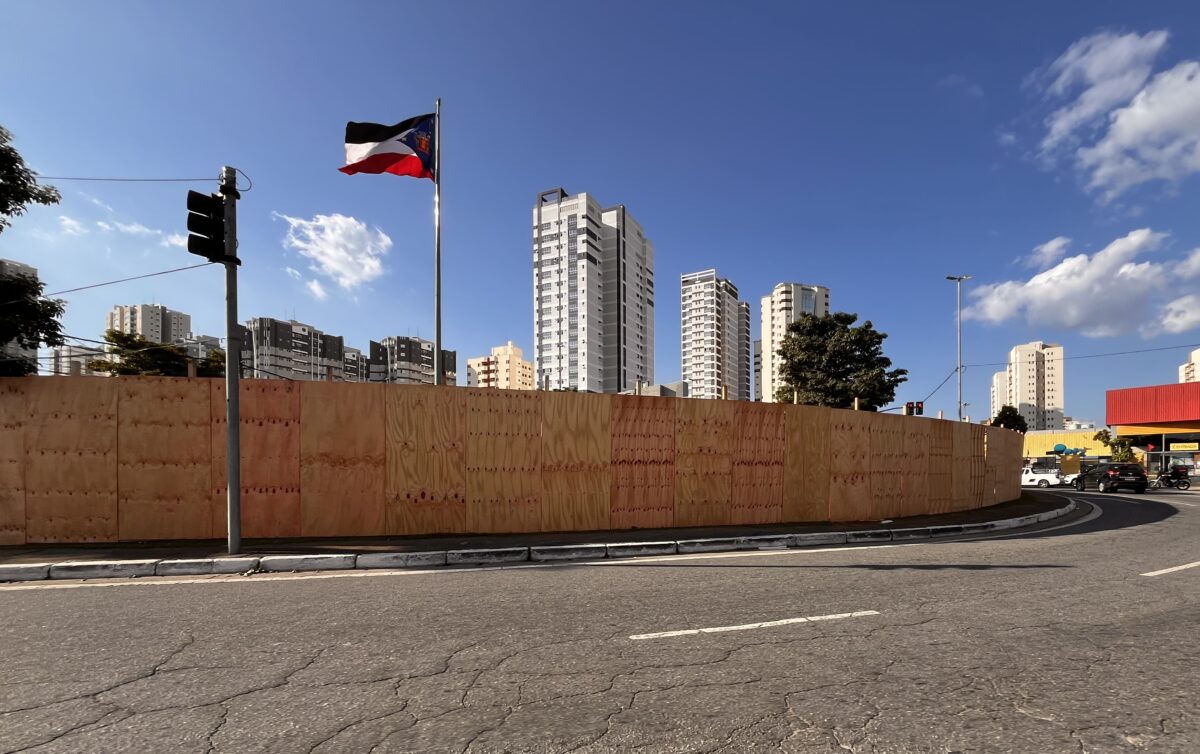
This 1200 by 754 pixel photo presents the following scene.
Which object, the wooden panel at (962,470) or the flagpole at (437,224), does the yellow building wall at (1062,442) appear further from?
the flagpole at (437,224)

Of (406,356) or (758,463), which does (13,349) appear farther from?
(406,356)

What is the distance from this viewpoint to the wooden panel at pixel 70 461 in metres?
8.72

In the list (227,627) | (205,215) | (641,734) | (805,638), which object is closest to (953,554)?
(805,638)

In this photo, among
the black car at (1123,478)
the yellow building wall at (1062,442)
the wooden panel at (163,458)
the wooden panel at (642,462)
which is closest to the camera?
the wooden panel at (163,458)

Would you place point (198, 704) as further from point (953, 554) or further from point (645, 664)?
point (953, 554)

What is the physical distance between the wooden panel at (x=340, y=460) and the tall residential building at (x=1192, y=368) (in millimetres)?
107791

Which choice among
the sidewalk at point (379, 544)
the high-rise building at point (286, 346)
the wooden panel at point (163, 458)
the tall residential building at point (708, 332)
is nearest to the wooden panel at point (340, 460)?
the sidewalk at point (379, 544)

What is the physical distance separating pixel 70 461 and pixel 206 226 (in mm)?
4296

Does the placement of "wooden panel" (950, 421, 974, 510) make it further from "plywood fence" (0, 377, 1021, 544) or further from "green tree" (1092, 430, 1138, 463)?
"green tree" (1092, 430, 1138, 463)

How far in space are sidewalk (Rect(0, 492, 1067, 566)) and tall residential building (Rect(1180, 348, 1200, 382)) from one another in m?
102

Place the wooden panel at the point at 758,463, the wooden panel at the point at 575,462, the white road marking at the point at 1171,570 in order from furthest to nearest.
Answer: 1. the wooden panel at the point at 758,463
2. the wooden panel at the point at 575,462
3. the white road marking at the point at 1171,570

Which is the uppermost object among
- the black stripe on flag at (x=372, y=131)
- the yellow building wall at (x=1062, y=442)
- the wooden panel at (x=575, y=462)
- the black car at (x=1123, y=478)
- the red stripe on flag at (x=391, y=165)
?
the black stripe on flag at (x=372, y=131)

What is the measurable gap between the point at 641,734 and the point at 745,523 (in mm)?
8980

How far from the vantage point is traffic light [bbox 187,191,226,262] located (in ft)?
26.5
